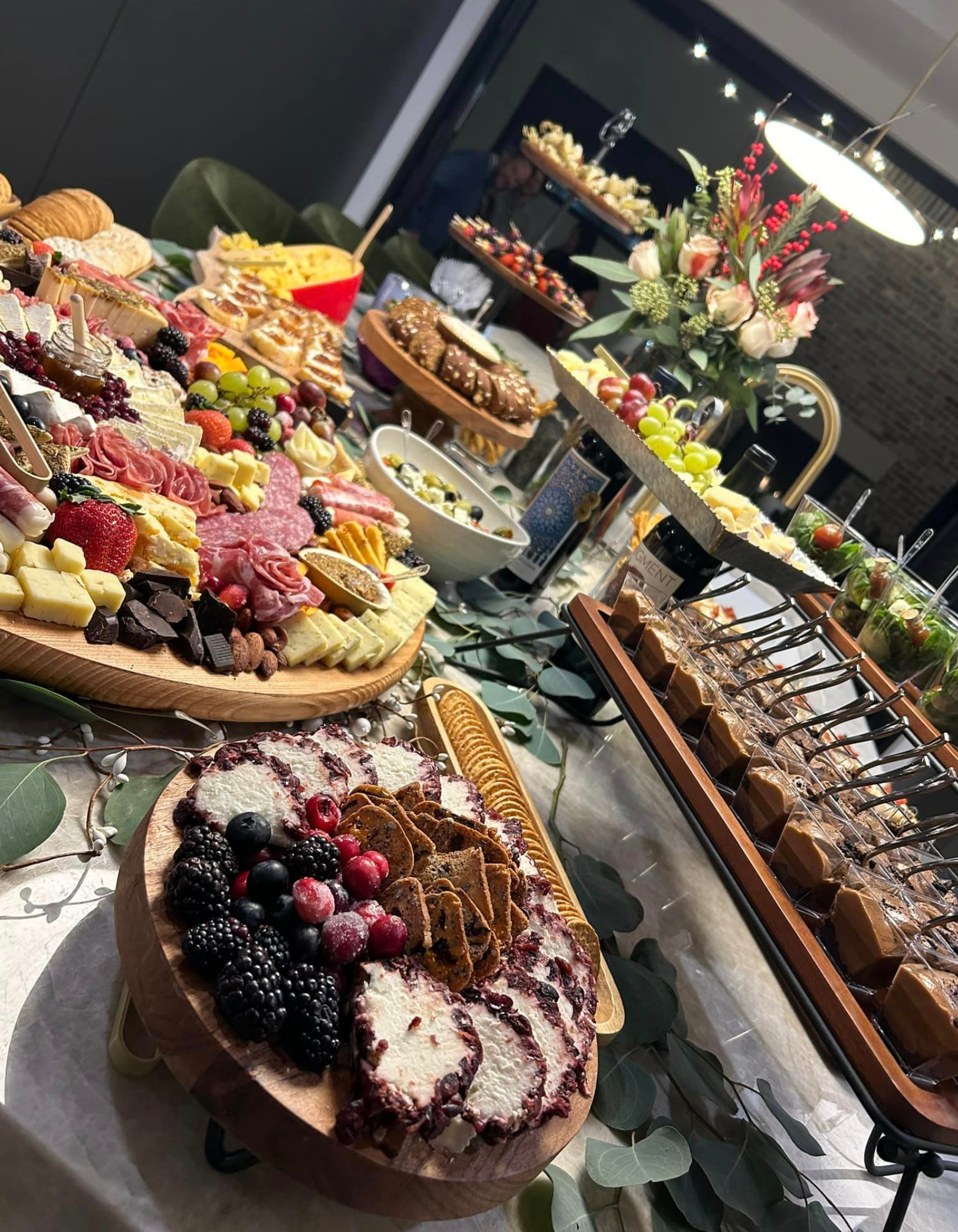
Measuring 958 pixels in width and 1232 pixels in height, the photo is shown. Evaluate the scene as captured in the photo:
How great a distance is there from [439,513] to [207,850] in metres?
1.59

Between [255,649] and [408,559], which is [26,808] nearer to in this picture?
[255,649]

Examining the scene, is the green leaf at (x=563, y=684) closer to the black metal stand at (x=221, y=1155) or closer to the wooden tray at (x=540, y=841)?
the wooden tray at (x=540, y=841)

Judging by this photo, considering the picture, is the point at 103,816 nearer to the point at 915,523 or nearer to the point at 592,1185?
the point at 592,1185

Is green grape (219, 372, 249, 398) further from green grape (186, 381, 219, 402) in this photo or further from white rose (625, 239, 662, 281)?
white rose (625, 239, 662, 281)

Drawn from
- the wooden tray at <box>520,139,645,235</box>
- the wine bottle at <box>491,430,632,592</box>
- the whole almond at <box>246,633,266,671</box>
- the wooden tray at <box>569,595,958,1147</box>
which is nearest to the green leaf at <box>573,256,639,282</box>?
the wine bottle at <box>491,430,632,592</box>

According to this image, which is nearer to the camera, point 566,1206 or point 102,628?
point 566,1206

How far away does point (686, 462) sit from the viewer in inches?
95.7

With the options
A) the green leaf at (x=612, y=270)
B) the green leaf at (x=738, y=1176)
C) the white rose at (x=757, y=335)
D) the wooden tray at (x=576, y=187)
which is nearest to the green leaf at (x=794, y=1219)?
the green leaf at (x=738, y=1176)

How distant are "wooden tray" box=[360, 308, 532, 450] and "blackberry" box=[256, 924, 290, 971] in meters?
2.45

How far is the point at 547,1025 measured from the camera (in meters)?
1.18

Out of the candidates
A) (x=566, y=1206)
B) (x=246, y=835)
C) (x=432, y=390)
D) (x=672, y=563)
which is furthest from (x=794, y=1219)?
(x=432, y=390)

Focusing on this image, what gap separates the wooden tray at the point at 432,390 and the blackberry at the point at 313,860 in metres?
2.33

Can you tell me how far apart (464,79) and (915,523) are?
189 inches

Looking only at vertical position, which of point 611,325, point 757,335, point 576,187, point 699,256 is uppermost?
point 576,187
